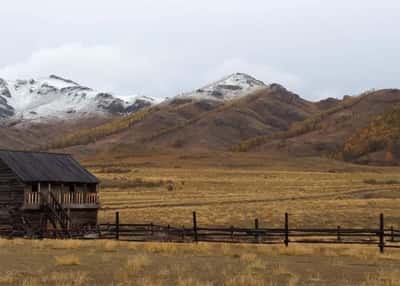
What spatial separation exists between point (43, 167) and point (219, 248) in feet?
56.2

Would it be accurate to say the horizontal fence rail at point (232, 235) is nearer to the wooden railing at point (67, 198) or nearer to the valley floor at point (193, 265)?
the valley floor at point (193, 265)

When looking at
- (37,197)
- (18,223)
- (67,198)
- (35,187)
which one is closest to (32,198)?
(37,197)

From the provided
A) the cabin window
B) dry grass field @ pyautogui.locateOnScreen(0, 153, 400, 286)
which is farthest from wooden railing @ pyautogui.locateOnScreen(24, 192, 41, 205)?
dry grass field @ pyautogui.locateOnScreen(0, 153, 400, 286)

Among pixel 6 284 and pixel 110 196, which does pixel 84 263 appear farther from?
pixel 110 196

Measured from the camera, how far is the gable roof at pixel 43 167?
40.5m

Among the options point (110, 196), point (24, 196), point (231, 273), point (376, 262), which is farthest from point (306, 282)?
point (110, 196)

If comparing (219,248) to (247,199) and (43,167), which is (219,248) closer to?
(43,167)

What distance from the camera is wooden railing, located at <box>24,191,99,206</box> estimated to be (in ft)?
131

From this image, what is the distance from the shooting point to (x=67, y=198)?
42.2 metres

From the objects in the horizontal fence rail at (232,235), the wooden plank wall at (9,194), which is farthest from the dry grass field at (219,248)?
the wooden plank wall at (9,194)

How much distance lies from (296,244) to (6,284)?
1675 cm

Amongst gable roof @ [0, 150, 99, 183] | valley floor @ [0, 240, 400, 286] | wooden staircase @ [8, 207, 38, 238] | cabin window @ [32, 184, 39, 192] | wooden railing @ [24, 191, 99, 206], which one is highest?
gable roof @ [0, 150, 99, 183]

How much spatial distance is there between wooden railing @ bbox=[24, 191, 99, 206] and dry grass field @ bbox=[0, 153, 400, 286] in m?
6.75

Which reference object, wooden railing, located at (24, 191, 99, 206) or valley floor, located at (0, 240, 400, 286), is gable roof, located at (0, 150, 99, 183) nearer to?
wooden railing, located at (24, 191, 99, 206)
